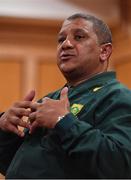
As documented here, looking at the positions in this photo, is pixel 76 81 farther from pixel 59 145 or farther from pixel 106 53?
pixel 59 145

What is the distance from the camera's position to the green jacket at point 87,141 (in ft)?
3.31

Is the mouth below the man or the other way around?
the other way around

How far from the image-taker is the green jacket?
39.8 inches

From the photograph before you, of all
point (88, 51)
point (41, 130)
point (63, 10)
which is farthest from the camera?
point (63, 10)

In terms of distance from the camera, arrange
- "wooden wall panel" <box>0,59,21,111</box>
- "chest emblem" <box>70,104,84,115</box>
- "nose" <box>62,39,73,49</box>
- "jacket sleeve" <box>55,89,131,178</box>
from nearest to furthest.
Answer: "jacket sleeve" <box>55,89,131,178</box>
"chest emblem" <box>70,104,84,115</box>
"nose" <box>62,39,73,49</box>
"wooden wall panel" <box>0,59,21,111</box>

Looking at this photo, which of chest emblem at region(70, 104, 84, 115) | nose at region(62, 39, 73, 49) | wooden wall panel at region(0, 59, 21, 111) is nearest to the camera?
chest emblem at region(70, 104, 84, 115)

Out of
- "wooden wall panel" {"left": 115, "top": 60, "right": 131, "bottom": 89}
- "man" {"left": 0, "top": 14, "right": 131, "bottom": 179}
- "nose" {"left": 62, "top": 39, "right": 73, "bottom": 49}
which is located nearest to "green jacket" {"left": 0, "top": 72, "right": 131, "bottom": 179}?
"man" {"left": 0, "top": 14, "right": 131, "bottom": 179}

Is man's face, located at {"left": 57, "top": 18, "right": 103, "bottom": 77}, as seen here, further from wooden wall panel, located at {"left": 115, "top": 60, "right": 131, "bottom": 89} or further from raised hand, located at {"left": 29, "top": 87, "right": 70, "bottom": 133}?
wooden wall panel, located at {"left": 115, "top": 60, "right": 131, "bottom": 89}

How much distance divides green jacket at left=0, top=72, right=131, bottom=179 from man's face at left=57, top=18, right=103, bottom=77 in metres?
0.05

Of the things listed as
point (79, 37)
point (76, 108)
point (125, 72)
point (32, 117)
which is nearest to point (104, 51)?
point (79, 37)

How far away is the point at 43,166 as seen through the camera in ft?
3.56

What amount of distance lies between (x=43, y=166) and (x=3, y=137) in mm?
239

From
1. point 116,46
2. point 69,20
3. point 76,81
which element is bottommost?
point 116,46

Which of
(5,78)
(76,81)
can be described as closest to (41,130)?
(76,81)
